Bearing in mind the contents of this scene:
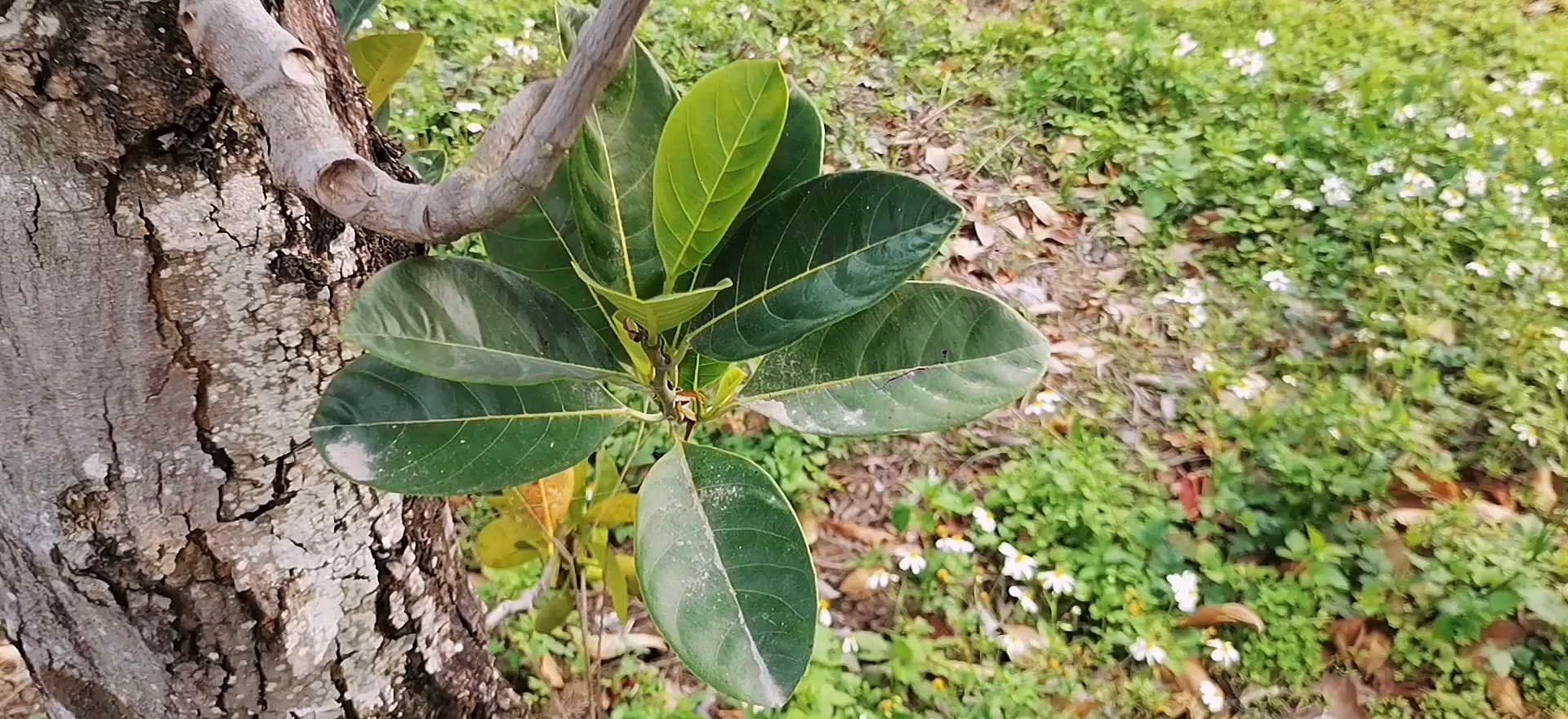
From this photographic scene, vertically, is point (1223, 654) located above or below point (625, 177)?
below

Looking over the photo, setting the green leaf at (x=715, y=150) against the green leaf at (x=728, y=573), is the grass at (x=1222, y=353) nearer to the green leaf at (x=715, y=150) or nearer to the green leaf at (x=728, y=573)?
the green leaf at (x=728, y=573)

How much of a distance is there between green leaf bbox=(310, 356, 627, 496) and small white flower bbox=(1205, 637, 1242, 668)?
1240mm

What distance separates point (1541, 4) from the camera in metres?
3.19

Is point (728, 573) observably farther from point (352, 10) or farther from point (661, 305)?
point (352, 10)

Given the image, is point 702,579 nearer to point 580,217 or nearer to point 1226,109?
point 580,217

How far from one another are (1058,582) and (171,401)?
1.32 metres

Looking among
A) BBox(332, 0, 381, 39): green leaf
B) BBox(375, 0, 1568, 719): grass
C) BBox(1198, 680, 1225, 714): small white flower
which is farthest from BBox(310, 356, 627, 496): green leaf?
BBox(1198, 680, 1225, 714): small white flower

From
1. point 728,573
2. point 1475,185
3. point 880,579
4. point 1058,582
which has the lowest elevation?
point 1475,185

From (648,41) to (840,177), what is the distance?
7.26ft

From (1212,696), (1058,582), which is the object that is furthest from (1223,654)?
(1058,582)

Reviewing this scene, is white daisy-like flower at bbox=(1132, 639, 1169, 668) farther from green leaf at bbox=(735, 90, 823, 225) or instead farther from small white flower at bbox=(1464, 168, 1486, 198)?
small white flower at bbox=(1464, 168, 1486, 198)

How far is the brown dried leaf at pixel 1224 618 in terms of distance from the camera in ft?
5.26

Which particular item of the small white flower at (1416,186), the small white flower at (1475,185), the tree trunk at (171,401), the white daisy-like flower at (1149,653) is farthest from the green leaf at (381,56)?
the small white flower at (1475,185)

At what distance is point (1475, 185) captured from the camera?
232 centimetres
